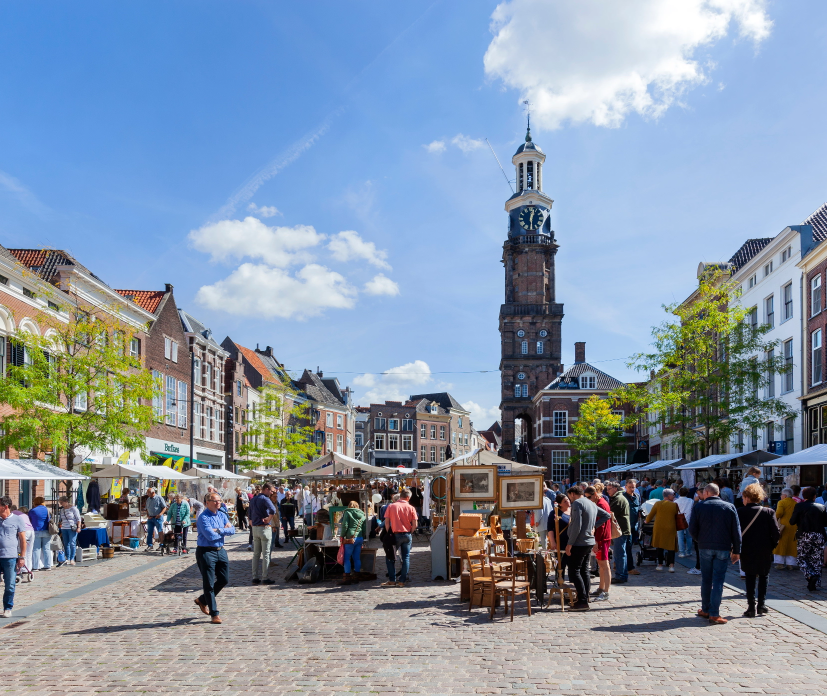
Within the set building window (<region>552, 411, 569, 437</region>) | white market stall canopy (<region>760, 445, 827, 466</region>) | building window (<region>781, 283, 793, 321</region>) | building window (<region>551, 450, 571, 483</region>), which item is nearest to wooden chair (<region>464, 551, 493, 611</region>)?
white market stall canopy (<region>760, 445, 827, 466</region>)

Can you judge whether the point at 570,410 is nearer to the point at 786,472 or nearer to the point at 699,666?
the point at 786,472

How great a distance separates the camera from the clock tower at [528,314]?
259ft

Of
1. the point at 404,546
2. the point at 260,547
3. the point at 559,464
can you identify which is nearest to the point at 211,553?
the point at 260,547

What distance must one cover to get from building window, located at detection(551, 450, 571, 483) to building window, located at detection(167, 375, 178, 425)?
1477 inches

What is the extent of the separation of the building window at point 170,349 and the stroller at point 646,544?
31325 millimetres

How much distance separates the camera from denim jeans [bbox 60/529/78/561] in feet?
57.0

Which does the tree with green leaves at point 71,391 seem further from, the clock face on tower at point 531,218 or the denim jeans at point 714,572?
the clock face on tower at point 531,218

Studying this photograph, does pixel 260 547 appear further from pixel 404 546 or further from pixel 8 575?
pixel 8 575

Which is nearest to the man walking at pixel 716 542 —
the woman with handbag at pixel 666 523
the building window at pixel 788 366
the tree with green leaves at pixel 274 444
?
the woman with handbag at pixel 666 523

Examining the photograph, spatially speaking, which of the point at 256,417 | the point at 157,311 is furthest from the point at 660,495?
the point at 256,417

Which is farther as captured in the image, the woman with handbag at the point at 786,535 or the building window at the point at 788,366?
the building window at the point at 788,366

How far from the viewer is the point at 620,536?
42.2 ft

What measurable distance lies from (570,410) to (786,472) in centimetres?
4282

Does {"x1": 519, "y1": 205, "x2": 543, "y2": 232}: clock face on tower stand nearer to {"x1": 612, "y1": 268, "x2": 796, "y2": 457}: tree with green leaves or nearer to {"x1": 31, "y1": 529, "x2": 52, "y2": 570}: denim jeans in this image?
{"x1": 612, "y1": 268, "x2": 796, "y2": 457}: tree with green leaves
